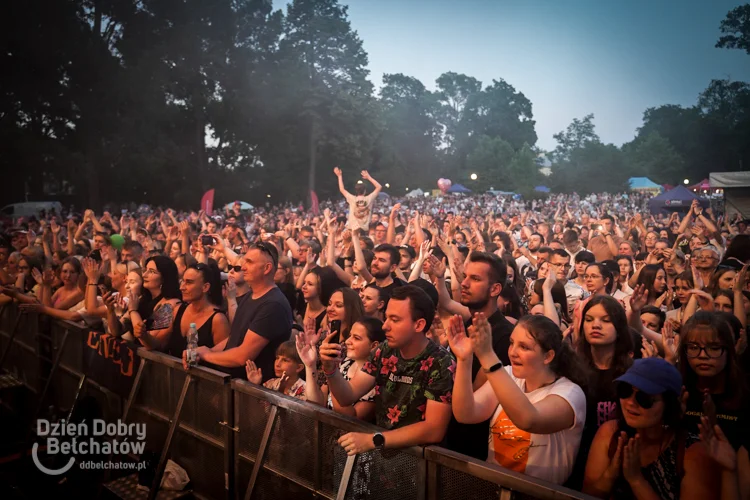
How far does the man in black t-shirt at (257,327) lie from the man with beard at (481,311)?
58.9 inches

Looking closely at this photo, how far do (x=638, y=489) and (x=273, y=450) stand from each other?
7.56 feet

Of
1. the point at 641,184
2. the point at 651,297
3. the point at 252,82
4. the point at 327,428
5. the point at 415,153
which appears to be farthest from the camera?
the point at 415,153

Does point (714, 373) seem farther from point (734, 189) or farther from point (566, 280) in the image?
point (734, 189)

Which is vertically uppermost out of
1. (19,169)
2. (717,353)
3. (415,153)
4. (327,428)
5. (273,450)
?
(415,153)

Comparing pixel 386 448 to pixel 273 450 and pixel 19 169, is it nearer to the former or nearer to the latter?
pixel 273 450

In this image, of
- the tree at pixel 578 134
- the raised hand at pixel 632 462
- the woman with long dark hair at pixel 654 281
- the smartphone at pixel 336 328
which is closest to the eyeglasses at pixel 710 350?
the raised hand at pixel 632 462

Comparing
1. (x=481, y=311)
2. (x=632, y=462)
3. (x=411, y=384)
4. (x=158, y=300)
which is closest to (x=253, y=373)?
(x=411, y=384)

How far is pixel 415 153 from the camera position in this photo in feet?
242

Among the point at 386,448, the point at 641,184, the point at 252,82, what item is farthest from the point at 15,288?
the point at 641,184

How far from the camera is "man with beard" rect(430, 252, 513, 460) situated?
11.3ft

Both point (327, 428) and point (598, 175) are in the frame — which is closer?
point (327, 428)

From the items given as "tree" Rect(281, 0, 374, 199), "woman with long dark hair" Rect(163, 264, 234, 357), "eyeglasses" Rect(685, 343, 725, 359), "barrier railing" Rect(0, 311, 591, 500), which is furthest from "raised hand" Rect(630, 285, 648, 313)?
"tree" Rect(281, 0, 374, 199)

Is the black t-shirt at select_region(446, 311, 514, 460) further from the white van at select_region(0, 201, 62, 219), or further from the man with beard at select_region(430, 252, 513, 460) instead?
the white van at select_region(0, 201, 62, 219)

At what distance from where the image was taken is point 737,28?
5441 centimetres
